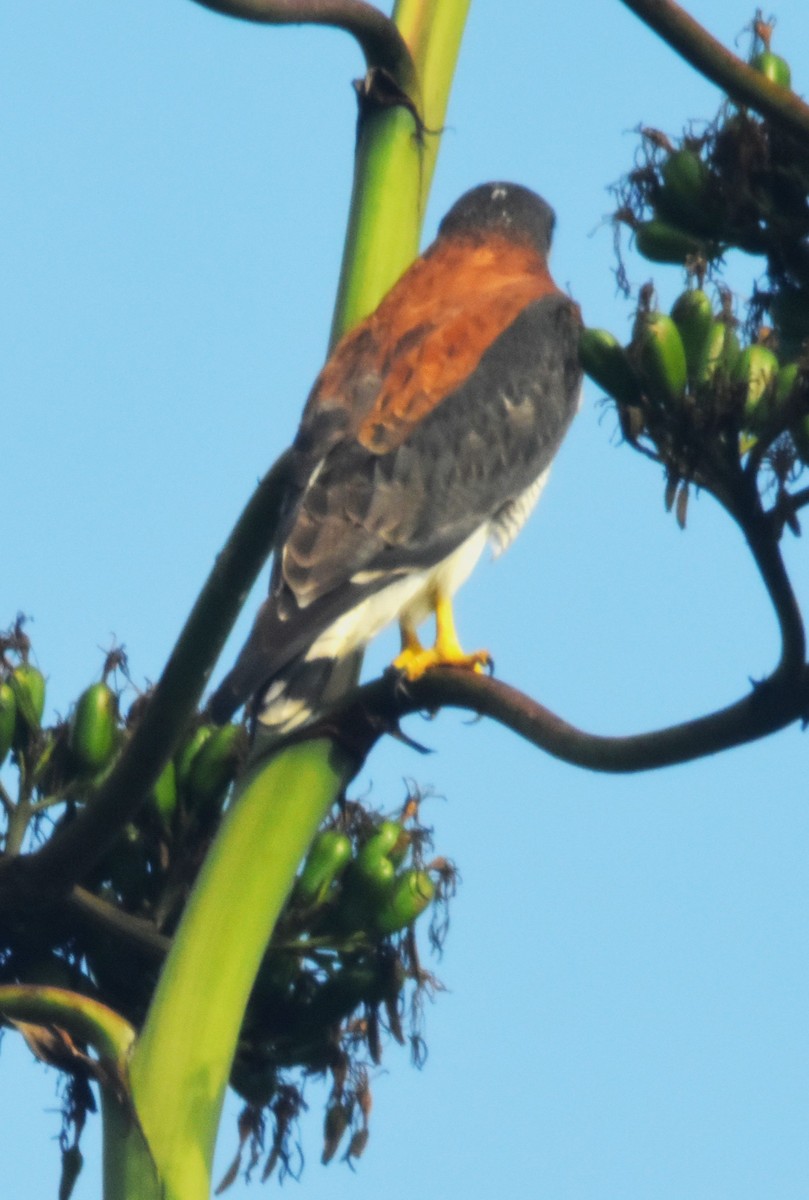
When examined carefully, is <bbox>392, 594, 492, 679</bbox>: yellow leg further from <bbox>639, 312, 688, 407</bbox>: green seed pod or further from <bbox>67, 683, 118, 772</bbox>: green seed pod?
<bbox>639, 312, 688, 407</bbox>: green seed pod

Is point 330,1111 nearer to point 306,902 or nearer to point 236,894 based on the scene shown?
point 306,902

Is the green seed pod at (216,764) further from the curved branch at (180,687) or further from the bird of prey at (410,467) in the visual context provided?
the curved branch at (180,687)

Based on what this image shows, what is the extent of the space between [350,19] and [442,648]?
163 centimetres

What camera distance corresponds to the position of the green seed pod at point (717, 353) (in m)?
2.84

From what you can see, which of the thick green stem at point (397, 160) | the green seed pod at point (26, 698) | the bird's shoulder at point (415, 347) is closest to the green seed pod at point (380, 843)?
the green seed pod at point (26, 698)

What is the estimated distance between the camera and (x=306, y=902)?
4320 millimetres

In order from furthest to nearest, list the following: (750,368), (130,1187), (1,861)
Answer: (1,861)
(130,1187)
(750,368)

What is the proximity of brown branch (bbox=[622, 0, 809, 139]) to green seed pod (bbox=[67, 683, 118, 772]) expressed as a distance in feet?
6.94

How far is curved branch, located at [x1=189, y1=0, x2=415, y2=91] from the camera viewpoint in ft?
12.3

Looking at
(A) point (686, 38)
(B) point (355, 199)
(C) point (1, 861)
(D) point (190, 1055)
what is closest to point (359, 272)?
(B) point (355, 199)

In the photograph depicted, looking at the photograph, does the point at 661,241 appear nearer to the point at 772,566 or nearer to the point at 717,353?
the point at 717,353

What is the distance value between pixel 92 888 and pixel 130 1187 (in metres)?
1.35

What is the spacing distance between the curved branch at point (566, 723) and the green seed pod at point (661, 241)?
108cm

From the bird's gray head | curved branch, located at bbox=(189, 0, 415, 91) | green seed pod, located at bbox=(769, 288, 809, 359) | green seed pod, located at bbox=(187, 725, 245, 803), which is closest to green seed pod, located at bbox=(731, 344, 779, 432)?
green seed pod, located at bbox=(769, 288, 809, 359)
